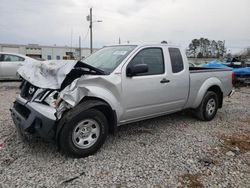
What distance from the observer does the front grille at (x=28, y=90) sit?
148 inches

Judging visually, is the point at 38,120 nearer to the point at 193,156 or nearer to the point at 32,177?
the point at 32,177

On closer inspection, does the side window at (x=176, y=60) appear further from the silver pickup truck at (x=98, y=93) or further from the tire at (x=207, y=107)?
the tire at (x=207, y=107)

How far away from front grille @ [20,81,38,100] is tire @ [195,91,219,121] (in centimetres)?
369

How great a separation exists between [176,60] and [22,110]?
3.08 m

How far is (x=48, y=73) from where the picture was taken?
361 cm

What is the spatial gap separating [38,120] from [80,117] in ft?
1.89

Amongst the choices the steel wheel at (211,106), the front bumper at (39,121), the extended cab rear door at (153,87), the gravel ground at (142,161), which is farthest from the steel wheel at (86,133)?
the steel wheel at (211,106)

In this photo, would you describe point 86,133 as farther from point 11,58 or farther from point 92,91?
point 11,58

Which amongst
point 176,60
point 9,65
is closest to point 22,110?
point 176,60

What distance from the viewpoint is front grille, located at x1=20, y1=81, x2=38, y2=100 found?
376 cm

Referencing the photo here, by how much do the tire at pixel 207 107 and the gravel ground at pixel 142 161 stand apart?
575mm

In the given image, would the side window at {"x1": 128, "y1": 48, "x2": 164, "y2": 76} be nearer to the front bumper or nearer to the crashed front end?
the crashed front end

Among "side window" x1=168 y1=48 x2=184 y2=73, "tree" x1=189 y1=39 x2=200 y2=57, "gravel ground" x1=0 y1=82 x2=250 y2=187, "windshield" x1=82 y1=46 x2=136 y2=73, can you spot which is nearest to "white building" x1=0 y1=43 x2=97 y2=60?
"tree" x1=189 y1=39 x2=200 y2=57

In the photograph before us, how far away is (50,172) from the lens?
3113 millimetres
